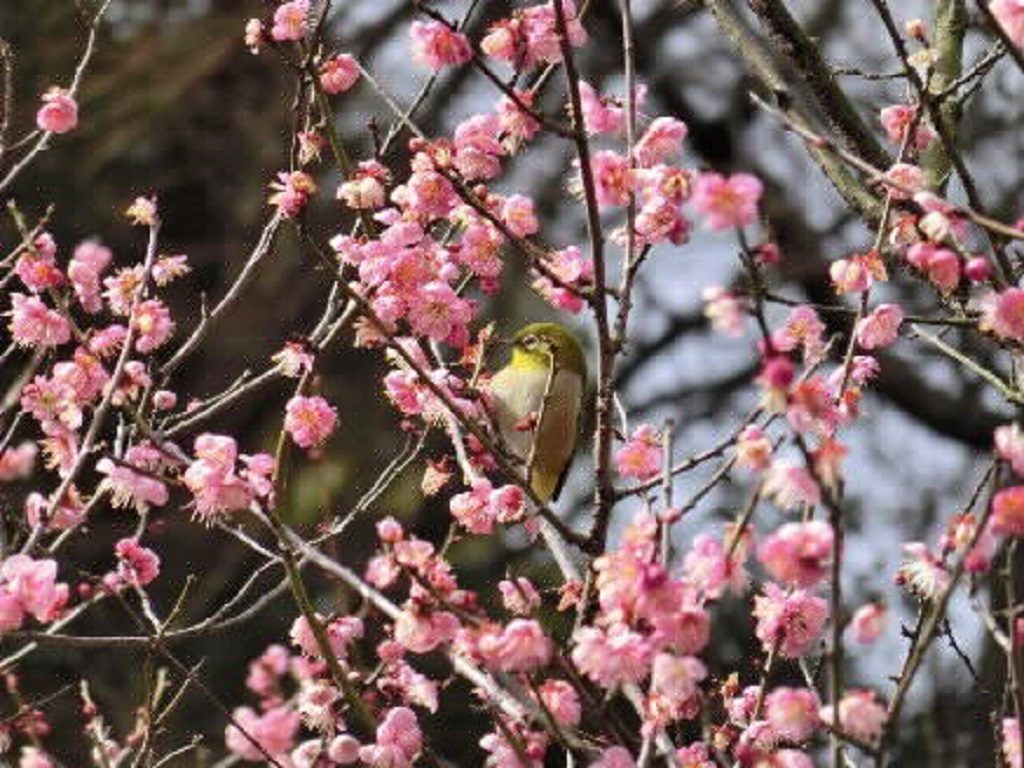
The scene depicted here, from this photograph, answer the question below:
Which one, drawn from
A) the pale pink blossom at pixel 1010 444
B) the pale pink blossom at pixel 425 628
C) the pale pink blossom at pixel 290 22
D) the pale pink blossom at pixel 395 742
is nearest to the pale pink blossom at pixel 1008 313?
the pale pink blossom at pixel 1010 444

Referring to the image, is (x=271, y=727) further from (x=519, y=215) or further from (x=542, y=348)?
(x=542, y=348)

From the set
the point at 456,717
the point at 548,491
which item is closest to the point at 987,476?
the point at 548,491

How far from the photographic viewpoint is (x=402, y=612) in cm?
232

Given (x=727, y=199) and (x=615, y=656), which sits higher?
(x=727, y=199)

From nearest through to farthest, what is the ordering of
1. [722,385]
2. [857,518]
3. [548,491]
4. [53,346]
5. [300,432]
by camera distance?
[300,432], [53,346], [548,491], [857,518], [722,385]

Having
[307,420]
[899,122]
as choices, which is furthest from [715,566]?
[899,122]

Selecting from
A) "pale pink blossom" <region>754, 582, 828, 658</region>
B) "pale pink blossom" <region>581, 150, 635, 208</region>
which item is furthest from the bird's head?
"pale pink blossom" <region>754, 582, 828, 658</region>

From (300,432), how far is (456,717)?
19.4ft

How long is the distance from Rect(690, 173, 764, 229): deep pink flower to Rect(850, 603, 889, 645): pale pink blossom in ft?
1.62

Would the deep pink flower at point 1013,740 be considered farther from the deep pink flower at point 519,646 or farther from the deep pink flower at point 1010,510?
the deep pink flower at point 519,646

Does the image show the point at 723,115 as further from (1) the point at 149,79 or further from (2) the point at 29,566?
(2) the point at 29,566

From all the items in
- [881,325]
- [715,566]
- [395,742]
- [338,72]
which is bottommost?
[395,742]

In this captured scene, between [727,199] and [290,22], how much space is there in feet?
4.20

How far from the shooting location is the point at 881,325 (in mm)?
2855
